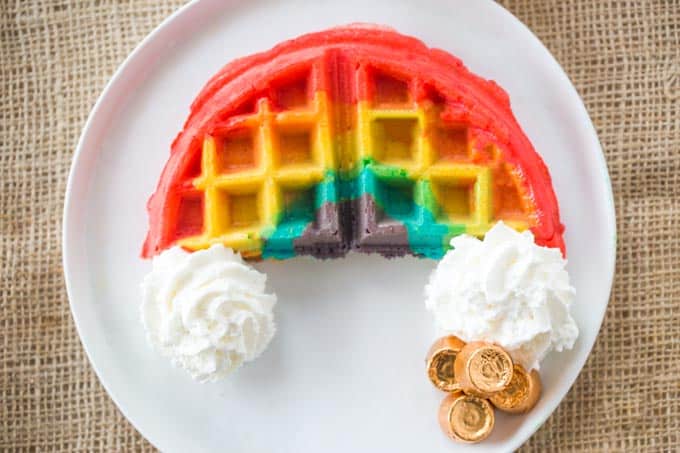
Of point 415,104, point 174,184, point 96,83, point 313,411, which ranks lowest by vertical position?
point 313,411


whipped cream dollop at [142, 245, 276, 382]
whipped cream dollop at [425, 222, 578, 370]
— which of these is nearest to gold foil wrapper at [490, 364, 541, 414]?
whipped cream dollop at [425, 222, 578, 370]

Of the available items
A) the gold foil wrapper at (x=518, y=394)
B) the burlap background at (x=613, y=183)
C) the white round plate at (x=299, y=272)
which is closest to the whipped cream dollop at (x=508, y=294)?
the gold foil wrapper at (x=518, y=394)

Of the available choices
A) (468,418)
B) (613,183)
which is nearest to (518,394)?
(468,418)

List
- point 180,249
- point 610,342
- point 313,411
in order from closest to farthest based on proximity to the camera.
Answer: point 180,249
point 313,411
point 610,342

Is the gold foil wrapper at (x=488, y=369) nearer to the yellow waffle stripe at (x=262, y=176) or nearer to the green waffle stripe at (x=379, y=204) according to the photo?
the green waffle stripe at (x=379, y=204)

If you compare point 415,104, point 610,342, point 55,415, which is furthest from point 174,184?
point 610,342

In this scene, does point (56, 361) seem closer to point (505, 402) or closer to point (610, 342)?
point (505, 402)

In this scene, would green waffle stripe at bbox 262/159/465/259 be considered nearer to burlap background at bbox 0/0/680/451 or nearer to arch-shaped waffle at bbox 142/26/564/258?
arch-shaped waffle at bbox 142/26/564/258
